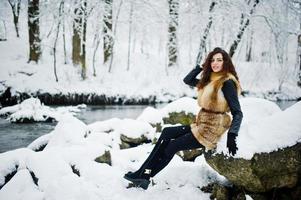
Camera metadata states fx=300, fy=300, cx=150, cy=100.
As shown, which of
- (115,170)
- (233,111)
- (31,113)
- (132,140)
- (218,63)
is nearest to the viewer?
(233,111)

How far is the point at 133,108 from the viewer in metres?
14.5

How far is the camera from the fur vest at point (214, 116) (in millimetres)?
3619

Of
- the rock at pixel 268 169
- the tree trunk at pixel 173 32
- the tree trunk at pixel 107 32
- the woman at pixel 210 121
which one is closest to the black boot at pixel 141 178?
the woman at pixel 210 121

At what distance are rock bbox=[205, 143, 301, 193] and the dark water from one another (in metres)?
5.94

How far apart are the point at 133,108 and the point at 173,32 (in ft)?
20.8

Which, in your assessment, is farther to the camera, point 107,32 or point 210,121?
point 107,32

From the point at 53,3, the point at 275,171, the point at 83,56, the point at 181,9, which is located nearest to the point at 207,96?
the point at 275,171

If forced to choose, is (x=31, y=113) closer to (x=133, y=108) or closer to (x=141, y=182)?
(x=133, y=108)

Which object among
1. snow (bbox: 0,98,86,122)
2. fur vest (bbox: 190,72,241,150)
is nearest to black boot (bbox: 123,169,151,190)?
fur vest (bbox: 190,72,241,150)

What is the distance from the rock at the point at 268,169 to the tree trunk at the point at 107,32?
571 inches

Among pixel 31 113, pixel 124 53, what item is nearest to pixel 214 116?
pixel 31 113

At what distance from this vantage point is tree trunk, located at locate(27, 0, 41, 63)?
51.0 feet

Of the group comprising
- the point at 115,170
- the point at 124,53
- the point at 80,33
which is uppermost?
the point at 80,33

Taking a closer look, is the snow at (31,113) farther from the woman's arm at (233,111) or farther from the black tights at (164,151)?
the woman's arm at (233,111)
